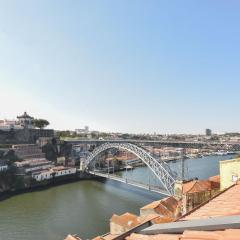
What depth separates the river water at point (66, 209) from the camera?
78.8ft

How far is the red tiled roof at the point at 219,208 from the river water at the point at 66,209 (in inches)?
736

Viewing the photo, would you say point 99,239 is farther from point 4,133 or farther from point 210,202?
point 4,133

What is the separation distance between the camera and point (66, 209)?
101 ft

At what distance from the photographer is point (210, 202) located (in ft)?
18.5

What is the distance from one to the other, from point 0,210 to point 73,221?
7651 millimetres

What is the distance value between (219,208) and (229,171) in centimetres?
939

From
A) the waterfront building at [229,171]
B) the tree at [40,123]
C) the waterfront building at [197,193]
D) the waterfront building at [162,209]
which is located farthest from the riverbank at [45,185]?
the tree at [40,123]

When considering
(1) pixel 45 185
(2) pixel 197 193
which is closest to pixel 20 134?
(1) pixel 45 185

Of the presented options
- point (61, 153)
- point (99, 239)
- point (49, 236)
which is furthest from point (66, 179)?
point (99, 239)

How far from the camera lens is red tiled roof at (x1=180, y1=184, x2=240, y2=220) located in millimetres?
4535

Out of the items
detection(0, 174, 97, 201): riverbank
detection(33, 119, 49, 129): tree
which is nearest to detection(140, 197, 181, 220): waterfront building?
detection(0, 174, 97, 201): riverbank

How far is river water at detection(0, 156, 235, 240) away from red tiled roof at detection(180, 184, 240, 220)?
18.7 m

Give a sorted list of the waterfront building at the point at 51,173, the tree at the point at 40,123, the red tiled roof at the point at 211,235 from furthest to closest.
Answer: the tree at the point at 40,123 → the waterfront building at the point at 51,173 → the red tiled roof at the point at 211,235

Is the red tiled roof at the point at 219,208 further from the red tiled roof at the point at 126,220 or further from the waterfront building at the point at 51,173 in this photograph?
the waterfront building at the point at 51,173
